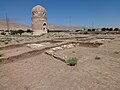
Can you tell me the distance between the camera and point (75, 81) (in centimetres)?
500

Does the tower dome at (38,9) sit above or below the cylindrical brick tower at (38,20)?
above

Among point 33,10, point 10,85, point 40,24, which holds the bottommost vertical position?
point 10,85

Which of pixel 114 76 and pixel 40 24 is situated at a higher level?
pixel 40 24

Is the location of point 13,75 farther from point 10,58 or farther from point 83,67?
point 83,67

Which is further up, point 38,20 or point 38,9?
point 38,9

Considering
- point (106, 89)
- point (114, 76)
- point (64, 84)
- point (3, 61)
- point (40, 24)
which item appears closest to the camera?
point (106, 89)

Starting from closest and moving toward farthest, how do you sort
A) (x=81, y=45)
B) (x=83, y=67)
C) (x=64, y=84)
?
(x=64, y=84) < (x=83, y=67) < (x=81, y=45)

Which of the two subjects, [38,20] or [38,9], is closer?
[38,20]

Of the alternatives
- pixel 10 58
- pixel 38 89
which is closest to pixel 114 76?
pixel 38 89

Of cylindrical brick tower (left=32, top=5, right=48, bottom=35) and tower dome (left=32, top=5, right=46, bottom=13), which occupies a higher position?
tower dome (left=32, top=5, right=46, bottom=13)

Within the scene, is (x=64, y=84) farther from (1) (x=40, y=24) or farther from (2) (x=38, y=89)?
(1) (x=40, y=24)

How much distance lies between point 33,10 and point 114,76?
3392 cm

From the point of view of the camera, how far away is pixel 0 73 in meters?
6.47

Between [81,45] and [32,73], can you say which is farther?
[81,45]
